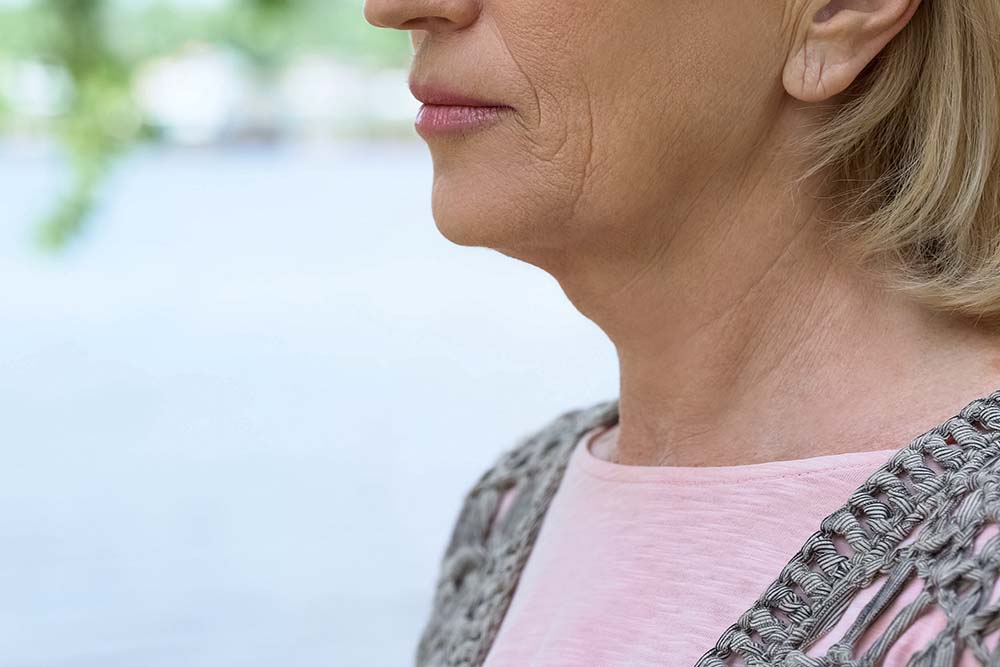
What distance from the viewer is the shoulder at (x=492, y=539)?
41.1 inches

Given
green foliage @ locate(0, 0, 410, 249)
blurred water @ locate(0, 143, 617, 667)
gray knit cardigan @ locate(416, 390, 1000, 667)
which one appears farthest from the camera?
blurred water @ locate(0, 143, 617, 667)

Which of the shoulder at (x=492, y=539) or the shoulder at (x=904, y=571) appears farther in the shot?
the shoulder at (x=492, y=539)

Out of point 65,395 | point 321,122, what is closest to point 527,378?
point 321,122

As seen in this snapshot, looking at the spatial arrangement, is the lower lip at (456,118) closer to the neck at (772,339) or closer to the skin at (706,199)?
the skin at (706,199)

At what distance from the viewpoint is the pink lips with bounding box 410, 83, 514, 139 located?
88 cm

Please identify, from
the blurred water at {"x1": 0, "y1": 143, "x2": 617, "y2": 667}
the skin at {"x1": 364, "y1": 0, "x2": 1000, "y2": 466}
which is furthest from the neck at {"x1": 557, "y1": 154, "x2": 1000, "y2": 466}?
the blurred water at {"x1": 0, "y1": 143, "x2": 617, "y2": 667}

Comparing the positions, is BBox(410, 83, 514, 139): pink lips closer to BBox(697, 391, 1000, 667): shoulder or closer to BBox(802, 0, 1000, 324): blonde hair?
BBox(802, 0, 1000, 324): blonde hair

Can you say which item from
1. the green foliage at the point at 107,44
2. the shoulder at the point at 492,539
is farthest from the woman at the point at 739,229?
the green foliage at the point at 107,44

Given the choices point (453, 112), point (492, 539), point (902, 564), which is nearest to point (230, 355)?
point (492, 539)

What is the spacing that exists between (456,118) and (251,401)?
12.4 feet

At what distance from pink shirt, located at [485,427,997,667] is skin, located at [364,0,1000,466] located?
4 centimetres

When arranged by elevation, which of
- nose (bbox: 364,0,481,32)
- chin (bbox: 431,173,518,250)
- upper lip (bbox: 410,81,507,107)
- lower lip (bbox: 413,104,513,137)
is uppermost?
nose (bbox: 364,0,481,32)

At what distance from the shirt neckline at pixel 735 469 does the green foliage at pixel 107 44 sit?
144cm

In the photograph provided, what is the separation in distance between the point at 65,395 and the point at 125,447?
0.65 m
